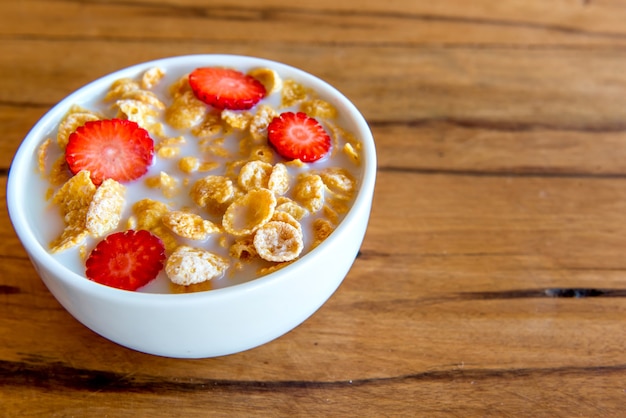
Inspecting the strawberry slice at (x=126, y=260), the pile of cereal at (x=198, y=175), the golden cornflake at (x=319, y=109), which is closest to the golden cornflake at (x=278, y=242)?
the pile of cereal at (x=198, y=175)

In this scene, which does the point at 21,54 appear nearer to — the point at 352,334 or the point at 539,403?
the point at 352,334

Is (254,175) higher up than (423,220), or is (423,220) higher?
(254,175)

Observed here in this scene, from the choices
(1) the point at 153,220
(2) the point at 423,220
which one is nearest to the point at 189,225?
(1) the point at 153,220

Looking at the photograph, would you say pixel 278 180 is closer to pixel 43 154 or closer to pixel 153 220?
pixel 153 220

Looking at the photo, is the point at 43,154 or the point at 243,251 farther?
the point at 43,154

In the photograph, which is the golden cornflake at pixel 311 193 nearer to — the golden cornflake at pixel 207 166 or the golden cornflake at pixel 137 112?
the golden cornflake at pixel 207 166

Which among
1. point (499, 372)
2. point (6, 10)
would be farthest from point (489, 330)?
point (6, 10)
